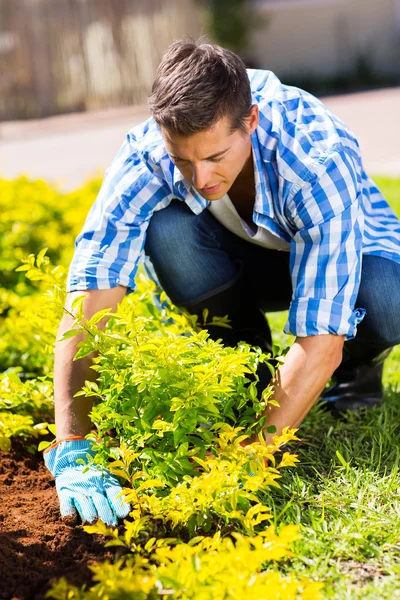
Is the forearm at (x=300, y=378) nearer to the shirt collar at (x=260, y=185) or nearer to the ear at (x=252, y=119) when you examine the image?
the shirt collar at (x=260, y=185)

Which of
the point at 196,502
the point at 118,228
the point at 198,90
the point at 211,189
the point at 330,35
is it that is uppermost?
the point at 198,90

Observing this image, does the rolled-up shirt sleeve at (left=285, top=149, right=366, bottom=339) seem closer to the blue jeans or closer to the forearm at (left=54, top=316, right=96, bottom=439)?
the blue jeans

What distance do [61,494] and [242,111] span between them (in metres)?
1.11

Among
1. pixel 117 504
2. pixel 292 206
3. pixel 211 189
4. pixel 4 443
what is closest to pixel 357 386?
pixel 292 206

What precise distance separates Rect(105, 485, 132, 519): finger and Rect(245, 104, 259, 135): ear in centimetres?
101

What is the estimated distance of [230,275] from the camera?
8.86ft

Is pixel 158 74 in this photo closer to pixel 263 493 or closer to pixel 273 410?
pixel 273 410

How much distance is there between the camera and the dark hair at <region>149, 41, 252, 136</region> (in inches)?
80.9

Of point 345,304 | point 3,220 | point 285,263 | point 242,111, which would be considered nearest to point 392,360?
point 285,263

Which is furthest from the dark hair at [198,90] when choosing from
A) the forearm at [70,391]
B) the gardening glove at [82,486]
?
the gardening glove at [82,486]

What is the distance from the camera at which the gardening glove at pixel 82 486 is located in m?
2.00

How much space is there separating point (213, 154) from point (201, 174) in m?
0.06

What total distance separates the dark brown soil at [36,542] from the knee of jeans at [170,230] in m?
0.76

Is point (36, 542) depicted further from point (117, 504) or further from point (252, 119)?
point (252, 119)
